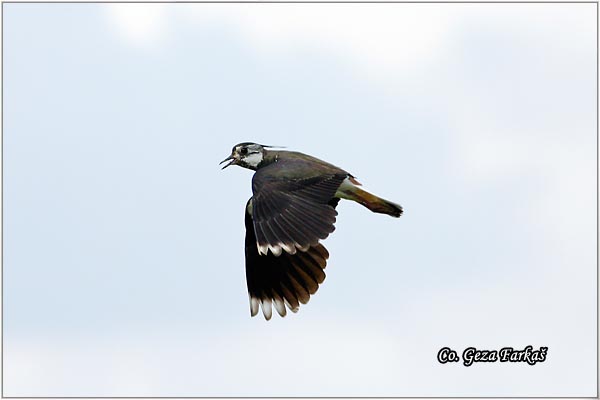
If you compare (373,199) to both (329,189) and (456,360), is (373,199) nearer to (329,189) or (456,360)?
(329,189)

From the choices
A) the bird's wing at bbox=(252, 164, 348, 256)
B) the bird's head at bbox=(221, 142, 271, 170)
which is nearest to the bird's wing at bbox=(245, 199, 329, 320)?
the bird's head at bbox=(221, 142, 271, 170)

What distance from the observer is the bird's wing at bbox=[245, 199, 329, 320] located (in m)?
11.8

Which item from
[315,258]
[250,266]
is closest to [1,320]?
[250,266]

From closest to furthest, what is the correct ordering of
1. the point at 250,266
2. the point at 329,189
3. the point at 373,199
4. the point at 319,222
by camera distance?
the point at 319,222 → the point at 329,189 → the point at 373,199 → the point at 250,266

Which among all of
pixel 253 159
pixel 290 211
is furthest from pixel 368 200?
pixel 290 211

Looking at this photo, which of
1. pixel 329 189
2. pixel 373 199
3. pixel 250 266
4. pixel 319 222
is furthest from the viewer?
pixel 250 266

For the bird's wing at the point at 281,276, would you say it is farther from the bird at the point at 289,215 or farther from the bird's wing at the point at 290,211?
the bird's wing at the point at 290,211

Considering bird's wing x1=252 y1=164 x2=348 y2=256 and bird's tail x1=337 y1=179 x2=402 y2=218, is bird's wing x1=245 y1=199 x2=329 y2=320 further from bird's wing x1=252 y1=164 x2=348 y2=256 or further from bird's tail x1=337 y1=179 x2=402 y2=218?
bird's wing x1=252 y1=164 x2=348 y2=256

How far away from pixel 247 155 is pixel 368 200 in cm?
152

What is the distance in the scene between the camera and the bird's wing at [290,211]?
9617mm

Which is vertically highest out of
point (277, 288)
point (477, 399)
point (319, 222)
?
point (319, 222)

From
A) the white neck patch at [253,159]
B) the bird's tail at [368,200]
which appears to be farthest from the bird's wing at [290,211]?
the white neck patch at [253,159]

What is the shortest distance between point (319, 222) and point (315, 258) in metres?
2.01

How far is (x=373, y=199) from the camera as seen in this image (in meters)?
11.3
